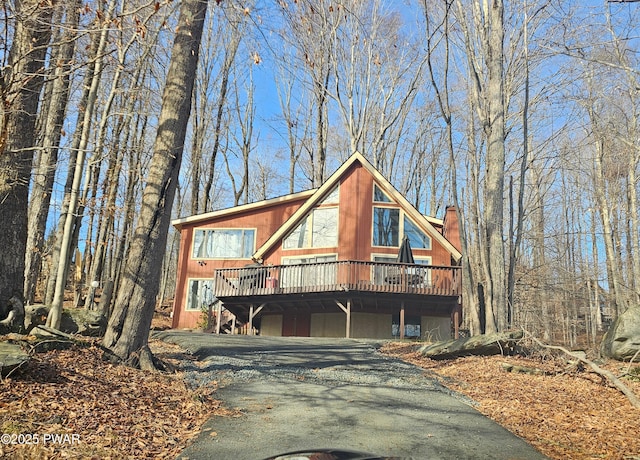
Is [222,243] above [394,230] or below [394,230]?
below

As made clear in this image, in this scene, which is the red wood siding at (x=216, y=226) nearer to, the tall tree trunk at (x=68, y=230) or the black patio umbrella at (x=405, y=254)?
the black patio umbrella at (x=405, y=254)

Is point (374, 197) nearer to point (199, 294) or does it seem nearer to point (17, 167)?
point (199, 294)

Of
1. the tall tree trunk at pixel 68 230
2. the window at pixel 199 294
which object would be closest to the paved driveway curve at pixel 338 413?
the tall tree trunk at pixel 68 230

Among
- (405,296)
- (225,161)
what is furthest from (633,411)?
(225,161)

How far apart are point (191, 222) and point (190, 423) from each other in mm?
18690

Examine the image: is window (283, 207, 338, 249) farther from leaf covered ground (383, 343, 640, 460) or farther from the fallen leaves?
the fallen leaves

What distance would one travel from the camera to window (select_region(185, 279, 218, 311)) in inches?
904

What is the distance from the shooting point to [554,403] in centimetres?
750

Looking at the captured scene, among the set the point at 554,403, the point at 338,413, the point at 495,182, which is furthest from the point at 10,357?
the point at 495,182

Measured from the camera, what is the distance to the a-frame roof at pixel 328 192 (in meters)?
21.3

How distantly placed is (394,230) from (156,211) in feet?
48.3

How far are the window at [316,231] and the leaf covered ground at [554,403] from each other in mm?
10684

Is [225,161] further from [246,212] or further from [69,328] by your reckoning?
[69,328]

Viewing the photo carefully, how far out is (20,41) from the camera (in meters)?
6.83
